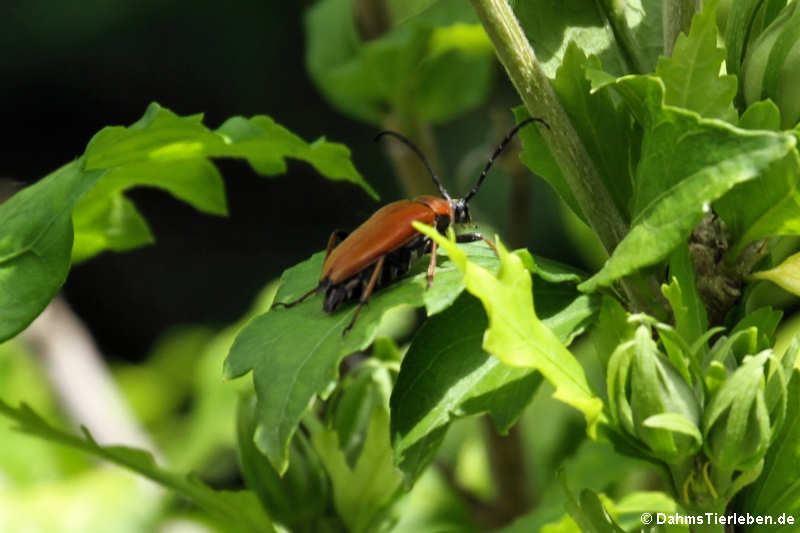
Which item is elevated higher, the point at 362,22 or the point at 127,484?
the point at 362,22

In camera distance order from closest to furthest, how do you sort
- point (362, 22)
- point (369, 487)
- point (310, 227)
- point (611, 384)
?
point (611, 384) < point (369, 487) < point (362, 22) < point (310, 227)

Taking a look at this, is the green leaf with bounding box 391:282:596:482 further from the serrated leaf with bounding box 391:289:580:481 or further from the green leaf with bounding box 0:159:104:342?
the green leaf with bounding box 0:159:104:342

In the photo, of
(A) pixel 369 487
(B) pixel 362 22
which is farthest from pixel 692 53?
(B) pixel 362 22

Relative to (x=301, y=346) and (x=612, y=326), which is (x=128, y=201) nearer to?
(x=301, y=346)

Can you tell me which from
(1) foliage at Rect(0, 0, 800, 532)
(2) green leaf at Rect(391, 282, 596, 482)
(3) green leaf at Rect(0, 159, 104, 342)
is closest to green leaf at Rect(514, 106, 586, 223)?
(1) foliage at Rect(0, 0, 800, 532)

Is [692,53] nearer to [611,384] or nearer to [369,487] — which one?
[611,384]

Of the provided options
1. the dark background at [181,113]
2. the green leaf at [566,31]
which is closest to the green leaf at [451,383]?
the green leaf at [566,31]

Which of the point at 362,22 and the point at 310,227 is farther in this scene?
the point at 310,227
